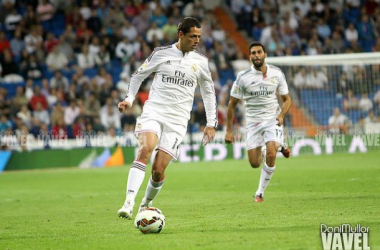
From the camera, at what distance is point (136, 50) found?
94.8 feet

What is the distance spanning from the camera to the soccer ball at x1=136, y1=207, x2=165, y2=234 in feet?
30.2

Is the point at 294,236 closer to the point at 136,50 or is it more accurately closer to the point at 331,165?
the point at 331,165

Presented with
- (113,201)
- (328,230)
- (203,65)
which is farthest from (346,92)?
(328,230)

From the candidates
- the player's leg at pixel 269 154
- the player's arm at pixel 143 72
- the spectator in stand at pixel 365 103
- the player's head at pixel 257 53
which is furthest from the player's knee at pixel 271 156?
the spectator in stand at pixel 365 103

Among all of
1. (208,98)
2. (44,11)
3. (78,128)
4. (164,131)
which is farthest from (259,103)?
(44,11)

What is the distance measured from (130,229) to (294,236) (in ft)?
7.28

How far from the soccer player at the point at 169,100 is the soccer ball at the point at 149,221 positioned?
78cm

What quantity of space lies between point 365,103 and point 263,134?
10325mm

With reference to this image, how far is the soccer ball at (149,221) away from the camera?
30.2 ft

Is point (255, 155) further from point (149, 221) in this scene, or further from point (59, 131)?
point (59, 131)

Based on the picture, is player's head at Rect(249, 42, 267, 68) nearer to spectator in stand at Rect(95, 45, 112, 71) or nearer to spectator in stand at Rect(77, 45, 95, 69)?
spectator in stand at Rect(95, 45, 112, 71)

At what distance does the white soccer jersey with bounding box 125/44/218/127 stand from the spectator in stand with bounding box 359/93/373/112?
1369 cm

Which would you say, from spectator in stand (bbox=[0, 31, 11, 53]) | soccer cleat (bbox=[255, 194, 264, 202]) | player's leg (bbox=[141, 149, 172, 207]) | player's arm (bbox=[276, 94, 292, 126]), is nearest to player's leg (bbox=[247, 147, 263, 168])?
player's arm (bbox=[276, 94, 292, 126])

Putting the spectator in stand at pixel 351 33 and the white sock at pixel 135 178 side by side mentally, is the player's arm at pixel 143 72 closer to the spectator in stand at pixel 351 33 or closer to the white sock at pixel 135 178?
the white sock at pixel 135 178
